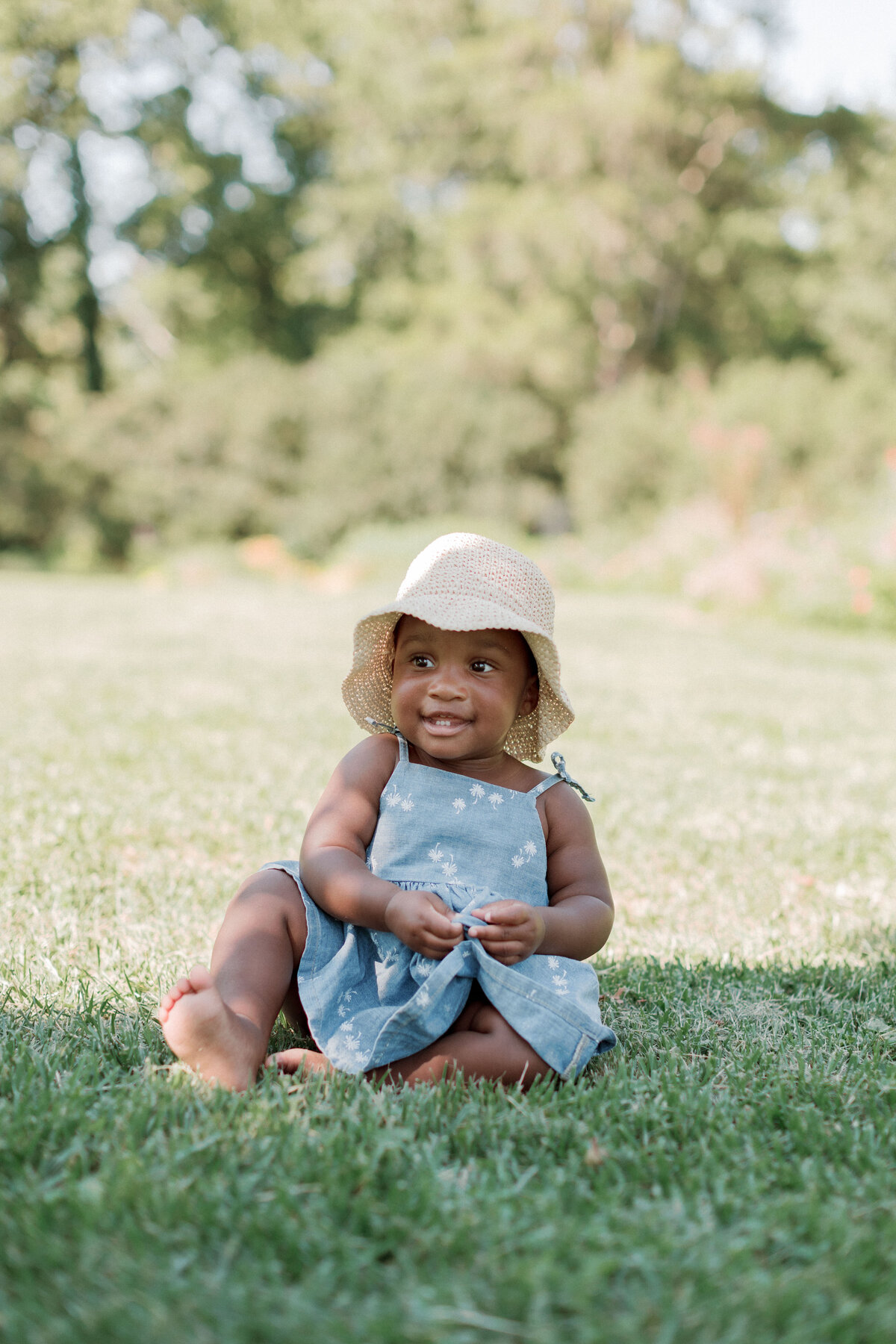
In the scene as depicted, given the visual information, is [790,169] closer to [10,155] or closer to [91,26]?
[91,26]

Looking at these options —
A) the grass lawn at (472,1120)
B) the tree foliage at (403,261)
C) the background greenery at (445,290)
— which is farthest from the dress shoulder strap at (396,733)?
the tree foliage at (403,261)

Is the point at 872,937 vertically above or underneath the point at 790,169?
underneath

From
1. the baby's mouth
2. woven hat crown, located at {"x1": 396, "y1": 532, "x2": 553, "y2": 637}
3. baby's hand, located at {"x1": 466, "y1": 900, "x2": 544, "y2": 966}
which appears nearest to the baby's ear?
woven hat crown, located at {"x1": 396, "y1": 532, "x2": 553, "y2": 637}

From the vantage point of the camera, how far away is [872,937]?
3.05 metres

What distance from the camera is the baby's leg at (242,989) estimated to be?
1904mm

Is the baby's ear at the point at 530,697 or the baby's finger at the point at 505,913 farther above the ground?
the baby's ear at the point at 530,697

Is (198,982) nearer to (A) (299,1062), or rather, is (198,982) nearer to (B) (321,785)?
(A) (299,1062)

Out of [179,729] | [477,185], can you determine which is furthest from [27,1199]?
[477,185]

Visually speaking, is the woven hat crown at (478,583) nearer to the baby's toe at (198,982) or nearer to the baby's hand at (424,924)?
the baby's hand at (424,924)

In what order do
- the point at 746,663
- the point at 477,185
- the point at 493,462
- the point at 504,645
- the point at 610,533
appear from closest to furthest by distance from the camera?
the point at 504,645, the point at 746,663, the point at 610,533, the point at 493,462, the point at 477,185

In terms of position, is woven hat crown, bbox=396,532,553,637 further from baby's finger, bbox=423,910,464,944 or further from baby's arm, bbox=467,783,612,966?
baby's finger, bbox=423,910,464,944

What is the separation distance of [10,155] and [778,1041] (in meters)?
29.9

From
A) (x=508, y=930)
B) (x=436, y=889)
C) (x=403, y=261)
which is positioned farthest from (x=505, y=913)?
(x=403, y=261)

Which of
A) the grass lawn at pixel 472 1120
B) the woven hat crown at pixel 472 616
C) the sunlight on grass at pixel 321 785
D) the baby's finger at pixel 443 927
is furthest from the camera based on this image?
the sunlight on grass at pixel 321 785
